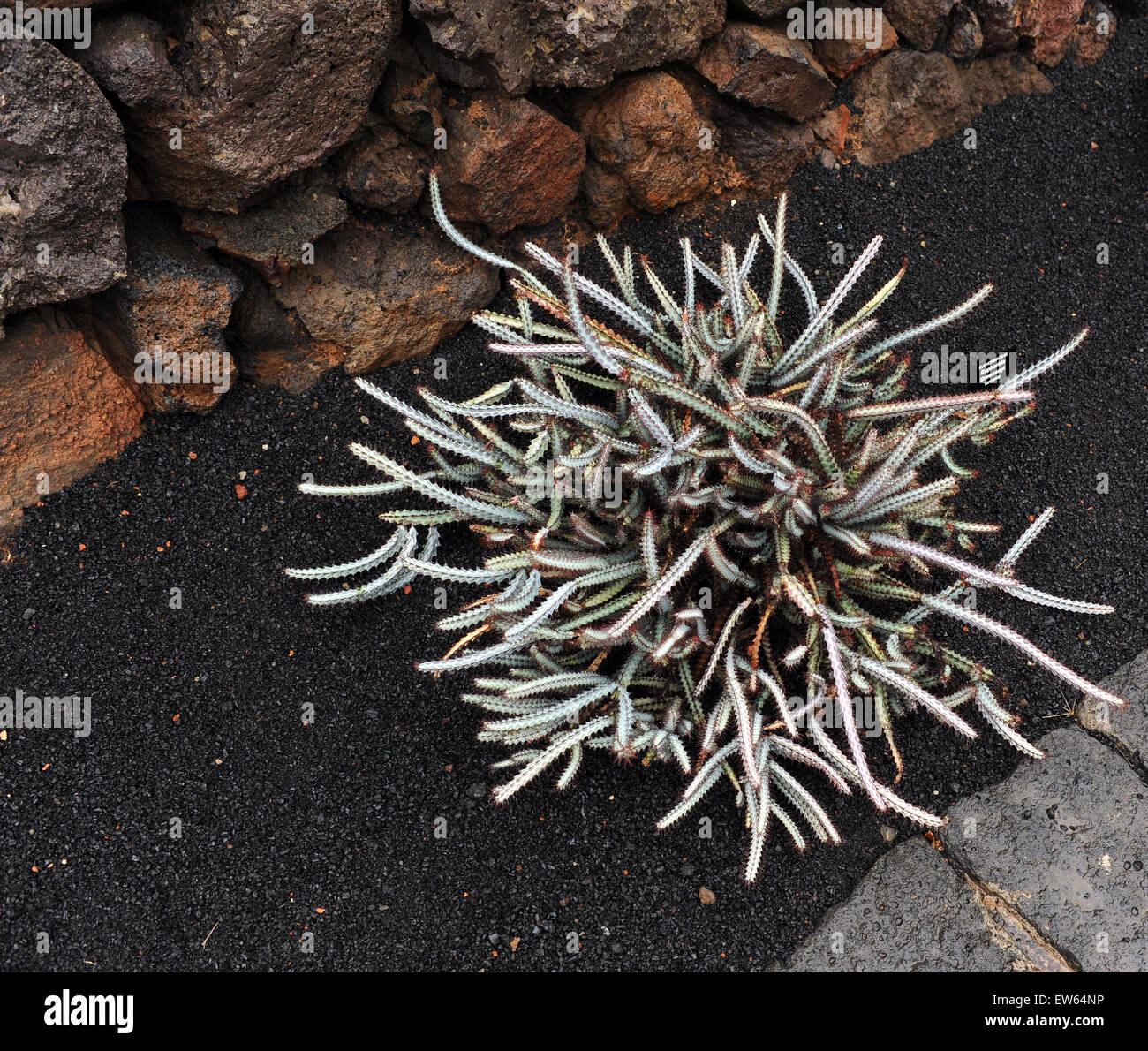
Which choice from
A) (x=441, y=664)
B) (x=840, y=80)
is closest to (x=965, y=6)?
(x=840, y=80)

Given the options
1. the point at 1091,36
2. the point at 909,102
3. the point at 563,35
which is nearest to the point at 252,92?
the point at 563,35

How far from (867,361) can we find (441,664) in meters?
1.57

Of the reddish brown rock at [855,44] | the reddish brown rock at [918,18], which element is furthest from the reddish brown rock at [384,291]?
the reddish brown rock at [918,18]

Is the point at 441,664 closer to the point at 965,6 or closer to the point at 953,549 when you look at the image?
the point at 953,549

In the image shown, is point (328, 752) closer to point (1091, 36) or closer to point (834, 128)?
point (834, 128)

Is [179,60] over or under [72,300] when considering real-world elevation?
over

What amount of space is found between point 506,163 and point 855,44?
1.29 metres

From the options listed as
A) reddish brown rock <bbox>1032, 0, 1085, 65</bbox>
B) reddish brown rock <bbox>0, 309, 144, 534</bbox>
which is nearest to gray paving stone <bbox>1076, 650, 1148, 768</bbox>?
reddish brown rock <bbox>1032, 0, 1085, 65</bbox>

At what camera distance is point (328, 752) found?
252cm

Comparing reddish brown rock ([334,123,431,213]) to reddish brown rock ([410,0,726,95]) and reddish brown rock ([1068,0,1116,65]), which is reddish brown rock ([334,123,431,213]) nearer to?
reddish brown rock ([410,0,726,95])

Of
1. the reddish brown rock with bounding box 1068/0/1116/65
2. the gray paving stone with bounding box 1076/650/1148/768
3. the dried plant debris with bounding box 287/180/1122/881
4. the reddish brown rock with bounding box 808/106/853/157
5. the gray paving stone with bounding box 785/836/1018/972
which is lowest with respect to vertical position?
the gray paving stone with bounding box 785/836/1018/972

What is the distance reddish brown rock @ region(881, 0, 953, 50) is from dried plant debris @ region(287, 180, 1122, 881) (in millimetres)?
1044

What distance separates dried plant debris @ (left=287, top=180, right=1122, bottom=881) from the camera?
2352 millimetres

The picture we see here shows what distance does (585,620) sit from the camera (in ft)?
8.13
